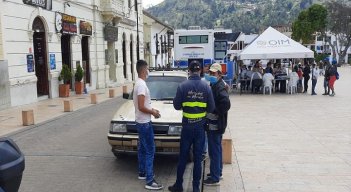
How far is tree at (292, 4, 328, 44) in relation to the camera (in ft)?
201

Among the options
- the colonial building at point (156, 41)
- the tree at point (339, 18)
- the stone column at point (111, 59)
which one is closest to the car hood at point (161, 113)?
the stone column at point (111, 59)

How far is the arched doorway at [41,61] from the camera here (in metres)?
20.1

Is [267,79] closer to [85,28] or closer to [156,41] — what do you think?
[85,28]

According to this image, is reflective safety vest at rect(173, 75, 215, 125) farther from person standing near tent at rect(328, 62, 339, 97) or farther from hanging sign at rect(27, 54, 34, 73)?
person standing near tent at rect(328, 62, 339, 97)

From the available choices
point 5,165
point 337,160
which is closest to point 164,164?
point 337,160

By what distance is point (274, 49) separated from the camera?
1988 cm

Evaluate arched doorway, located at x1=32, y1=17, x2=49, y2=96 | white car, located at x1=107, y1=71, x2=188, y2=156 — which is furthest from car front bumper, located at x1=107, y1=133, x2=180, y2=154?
arched doorway, located at x1=32, y1=17, x2=49, y2=96

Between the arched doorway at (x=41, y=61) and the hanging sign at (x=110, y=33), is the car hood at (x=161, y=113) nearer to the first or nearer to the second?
the arched doorway at (x=41, y=61)

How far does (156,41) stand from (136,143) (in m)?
46.1

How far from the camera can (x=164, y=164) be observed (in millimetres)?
7371

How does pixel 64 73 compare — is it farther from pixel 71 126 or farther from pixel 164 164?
pixel 164 164

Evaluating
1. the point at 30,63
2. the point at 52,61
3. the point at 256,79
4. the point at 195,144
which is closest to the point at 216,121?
the point at 195,144

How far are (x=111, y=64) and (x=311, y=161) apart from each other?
26275 mm

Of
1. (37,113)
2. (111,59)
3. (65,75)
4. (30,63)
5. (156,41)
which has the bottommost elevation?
(37,113)
